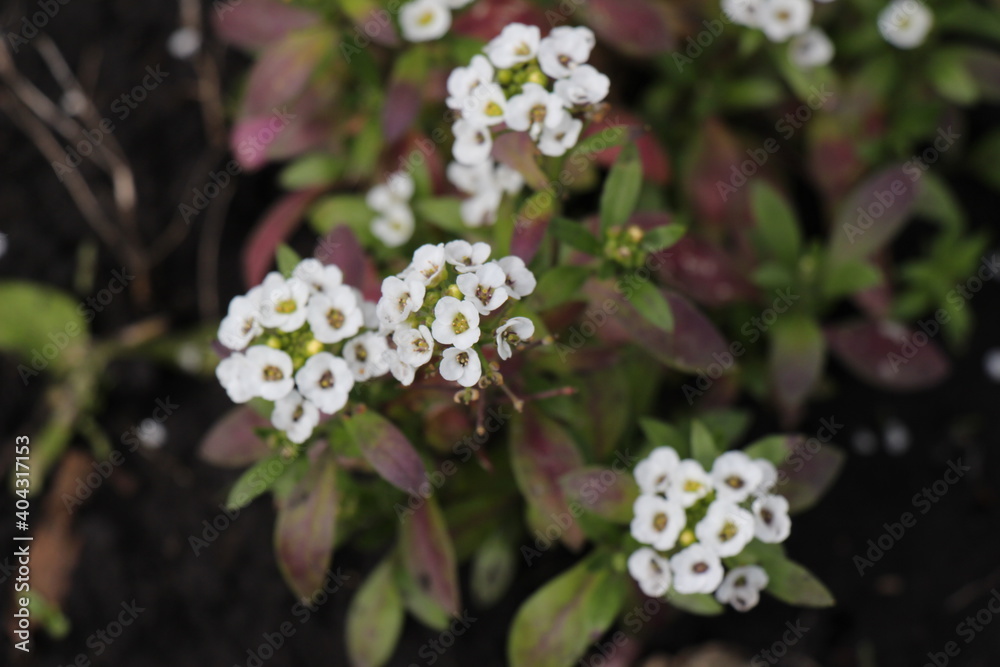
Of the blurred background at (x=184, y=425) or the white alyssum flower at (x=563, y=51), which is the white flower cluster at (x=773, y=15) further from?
the white alyssum flower at (x=563, y=51)

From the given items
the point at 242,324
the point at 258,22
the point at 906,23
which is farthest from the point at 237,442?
the point at 906,23

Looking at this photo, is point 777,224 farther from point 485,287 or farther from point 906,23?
point 485,287

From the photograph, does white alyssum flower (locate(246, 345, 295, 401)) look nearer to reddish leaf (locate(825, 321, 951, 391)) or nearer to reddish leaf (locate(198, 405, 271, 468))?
reddish leaf (locate(198, 405, 271, 468))

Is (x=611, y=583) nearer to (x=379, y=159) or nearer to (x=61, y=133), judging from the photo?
(x=379, y=159)

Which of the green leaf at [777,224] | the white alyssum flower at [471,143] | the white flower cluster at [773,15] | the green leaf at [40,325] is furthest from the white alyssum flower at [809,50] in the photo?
the green leaf at [40,325]

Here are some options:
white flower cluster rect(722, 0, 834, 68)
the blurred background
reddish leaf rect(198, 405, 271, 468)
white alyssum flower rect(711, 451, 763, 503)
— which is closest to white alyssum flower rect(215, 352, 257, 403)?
reddish leaf rect(198, 405, 271, 468)
